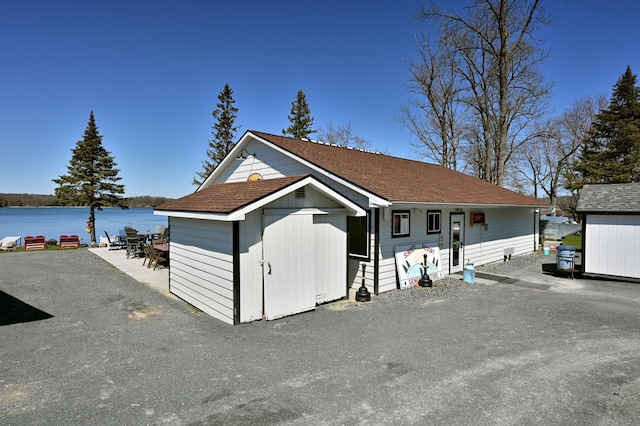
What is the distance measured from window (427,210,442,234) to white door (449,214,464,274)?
2.71ft

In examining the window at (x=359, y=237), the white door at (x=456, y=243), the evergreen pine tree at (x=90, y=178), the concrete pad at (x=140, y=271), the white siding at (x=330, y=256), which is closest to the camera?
the white siding at (x=330, y=256)

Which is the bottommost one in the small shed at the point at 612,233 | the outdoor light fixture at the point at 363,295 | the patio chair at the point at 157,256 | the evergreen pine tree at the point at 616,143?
the outdoor light fixture at the point at 363,295

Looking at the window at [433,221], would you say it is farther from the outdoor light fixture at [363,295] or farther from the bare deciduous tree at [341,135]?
the bare deciduous tree at [341,135]

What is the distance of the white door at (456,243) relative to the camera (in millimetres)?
11641

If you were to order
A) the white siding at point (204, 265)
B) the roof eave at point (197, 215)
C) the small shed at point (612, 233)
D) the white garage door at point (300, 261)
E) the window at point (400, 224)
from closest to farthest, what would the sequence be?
1. the roof eave at point (197, 215)
2. the white siding at point (204, 265)
3. the white garage door at point (300, 261)
4. the window at point (400, 224)
5. the small shed at point (612, 233)

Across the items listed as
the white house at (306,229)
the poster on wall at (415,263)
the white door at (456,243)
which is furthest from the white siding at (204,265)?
the white door at (456,243)

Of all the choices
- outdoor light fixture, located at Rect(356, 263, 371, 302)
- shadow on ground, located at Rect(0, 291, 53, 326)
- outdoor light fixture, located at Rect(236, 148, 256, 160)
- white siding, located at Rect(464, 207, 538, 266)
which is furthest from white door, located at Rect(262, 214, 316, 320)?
white siding, located at Rect(464, 207, 538, 266)

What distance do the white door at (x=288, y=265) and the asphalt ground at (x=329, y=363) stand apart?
0.31 metres

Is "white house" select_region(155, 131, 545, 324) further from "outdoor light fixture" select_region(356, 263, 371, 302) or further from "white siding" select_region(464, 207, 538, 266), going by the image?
"outdoor light fixture" select_region(356, 263, 371, 302)

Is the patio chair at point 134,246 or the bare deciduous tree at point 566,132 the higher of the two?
the bare deciduous tree at point 566,132

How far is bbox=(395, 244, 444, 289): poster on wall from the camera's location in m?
9.52

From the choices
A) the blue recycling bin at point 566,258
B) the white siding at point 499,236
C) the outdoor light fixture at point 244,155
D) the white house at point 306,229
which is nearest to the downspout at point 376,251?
the white house at point 306,229

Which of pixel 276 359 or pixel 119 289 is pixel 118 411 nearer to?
pixel 276 359

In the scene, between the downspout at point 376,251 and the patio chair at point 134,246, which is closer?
the downspout at point 376,251
